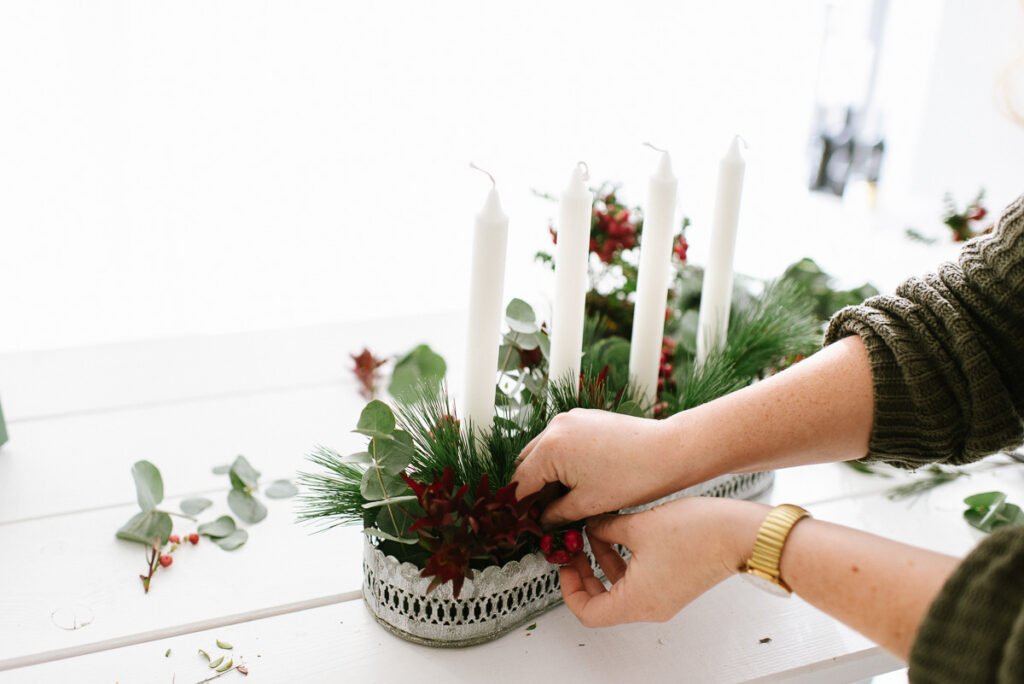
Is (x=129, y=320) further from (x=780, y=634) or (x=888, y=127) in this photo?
(x=888, y=127)

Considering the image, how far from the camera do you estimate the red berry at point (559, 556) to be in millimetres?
603

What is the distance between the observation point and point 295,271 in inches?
78.6

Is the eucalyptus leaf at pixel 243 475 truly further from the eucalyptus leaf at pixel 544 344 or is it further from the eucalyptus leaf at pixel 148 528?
the eucalyptus leaf at pixel 544 344

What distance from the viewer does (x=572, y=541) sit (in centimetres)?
60

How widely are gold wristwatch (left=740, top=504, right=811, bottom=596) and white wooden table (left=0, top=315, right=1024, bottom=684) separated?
0.33 ft

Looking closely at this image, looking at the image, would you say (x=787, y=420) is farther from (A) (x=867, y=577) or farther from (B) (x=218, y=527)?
(B) (x=218, y=527)

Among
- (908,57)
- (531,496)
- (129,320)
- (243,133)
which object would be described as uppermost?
(908,57)

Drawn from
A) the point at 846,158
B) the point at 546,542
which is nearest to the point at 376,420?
the point at 546,542

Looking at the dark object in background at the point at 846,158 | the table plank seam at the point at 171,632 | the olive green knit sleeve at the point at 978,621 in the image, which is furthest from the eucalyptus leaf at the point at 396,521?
the dark object in background at the point at 846,158

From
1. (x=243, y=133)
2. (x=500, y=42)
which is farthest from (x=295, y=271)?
(x=500, y=42)

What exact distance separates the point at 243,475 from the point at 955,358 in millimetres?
586

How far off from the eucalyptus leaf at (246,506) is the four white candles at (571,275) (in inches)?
11.1

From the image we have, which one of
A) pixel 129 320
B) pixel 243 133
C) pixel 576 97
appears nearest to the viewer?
pixel 129 320

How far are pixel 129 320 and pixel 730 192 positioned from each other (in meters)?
1.41
